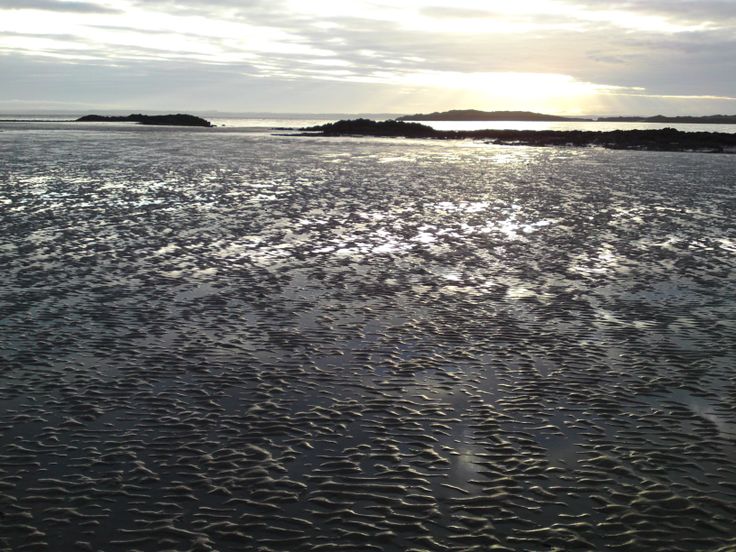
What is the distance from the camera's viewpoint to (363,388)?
1188 centimetres

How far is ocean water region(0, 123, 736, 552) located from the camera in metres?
8.12

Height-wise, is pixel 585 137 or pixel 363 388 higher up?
pixel 585 137

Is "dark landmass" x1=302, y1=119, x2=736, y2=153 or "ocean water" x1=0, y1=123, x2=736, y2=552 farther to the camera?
"dark landmass" x1=302, y1=119, x2=736, y2=153

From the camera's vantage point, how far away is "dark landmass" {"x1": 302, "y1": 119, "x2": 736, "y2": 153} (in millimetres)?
101062

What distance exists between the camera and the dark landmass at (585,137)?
332ft

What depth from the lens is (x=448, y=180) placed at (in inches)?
1953

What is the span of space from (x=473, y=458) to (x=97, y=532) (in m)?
4.74

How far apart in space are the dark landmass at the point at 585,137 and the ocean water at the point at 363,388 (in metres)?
83.0

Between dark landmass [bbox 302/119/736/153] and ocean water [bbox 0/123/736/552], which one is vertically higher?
dark landmass [bbox 302/119/736/153]

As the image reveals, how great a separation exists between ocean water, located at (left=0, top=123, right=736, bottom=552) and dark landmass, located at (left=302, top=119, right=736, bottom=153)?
83.0 metres

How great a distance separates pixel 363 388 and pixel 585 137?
390 feet

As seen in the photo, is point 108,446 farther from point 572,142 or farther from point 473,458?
point 572,142

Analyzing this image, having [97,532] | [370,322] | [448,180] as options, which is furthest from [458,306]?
[448,180]

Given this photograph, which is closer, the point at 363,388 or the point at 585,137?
the point at 363,388
